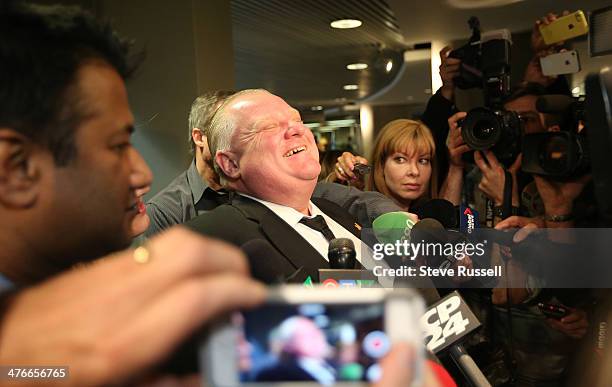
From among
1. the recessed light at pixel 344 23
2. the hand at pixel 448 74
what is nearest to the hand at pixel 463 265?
the hand at pixel 448 74

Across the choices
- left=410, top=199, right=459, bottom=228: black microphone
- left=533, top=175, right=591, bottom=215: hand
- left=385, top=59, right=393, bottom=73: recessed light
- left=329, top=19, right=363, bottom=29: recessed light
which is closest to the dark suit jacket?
left=410, top=199, right=459, bottom=228: black microphone

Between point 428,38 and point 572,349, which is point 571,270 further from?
point 428,38

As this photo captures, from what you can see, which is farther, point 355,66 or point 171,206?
point 355,66

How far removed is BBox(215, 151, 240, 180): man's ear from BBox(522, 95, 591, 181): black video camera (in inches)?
35.9

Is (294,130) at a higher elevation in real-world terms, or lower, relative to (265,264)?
higher

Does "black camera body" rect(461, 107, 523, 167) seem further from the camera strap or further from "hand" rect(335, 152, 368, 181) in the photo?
"hand" rect(335, 152, 368, 181)

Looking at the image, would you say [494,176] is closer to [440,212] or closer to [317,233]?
[440,212]

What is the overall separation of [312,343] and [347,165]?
1.53 m

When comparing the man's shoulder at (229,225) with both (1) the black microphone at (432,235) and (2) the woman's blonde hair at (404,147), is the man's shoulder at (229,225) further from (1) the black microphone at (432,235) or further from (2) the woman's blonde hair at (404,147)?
(2) the woman's blonde hair at (404,147)

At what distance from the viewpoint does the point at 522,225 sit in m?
1.84

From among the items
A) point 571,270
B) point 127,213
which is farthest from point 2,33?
point 571,270

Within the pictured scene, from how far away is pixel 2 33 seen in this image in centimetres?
48

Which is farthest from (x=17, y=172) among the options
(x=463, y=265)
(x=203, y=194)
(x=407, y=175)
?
(x=407, y=175)

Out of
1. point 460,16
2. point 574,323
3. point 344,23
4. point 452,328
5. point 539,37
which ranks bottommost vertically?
point 574,323
